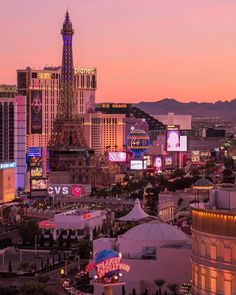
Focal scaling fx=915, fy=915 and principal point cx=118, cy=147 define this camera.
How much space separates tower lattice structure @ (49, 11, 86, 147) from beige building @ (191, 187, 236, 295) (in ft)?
309

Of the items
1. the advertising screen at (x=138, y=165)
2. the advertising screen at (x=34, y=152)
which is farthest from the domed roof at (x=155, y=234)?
the advertising screen at (x=138, y=165)

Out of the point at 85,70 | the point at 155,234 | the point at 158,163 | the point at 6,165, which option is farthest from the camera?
the point at 85,70

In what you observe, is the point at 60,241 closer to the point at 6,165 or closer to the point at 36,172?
the point at 6,165

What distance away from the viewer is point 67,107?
429ft

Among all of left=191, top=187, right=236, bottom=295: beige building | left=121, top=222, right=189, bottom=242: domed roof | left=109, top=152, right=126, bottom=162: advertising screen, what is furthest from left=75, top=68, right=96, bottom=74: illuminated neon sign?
left=191, top=187, right=236, bottom=295: beige building

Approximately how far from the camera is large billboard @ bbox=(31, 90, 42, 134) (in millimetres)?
153375

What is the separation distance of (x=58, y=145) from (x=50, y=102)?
3874 centimetres

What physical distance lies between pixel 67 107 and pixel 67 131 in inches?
138

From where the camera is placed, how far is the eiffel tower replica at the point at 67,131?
120625 mm

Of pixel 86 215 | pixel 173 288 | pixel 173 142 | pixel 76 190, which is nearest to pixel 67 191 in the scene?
pixel 76 190

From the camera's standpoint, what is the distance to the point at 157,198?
8475 cm

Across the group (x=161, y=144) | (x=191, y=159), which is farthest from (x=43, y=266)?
(x=191, y=159)

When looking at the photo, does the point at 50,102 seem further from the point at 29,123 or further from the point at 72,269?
the point at 72,269

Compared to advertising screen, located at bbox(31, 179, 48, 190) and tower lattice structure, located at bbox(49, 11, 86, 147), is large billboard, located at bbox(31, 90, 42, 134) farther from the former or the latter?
advertising screen, located at bbox(31, 179, 48, 190)
